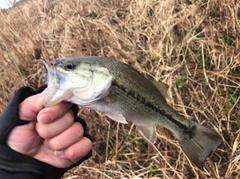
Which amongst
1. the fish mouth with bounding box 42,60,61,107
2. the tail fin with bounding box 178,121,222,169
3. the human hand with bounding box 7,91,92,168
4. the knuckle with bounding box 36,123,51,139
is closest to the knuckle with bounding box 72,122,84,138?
the human hand with bounding box 7,91,92,168

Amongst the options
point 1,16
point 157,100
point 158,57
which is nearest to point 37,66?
point 1,16

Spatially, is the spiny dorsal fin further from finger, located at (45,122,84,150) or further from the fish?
finger, located at (45,122,84,150)

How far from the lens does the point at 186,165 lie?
117 inches

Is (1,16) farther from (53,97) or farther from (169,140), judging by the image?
(53,97)

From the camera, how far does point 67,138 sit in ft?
5.38

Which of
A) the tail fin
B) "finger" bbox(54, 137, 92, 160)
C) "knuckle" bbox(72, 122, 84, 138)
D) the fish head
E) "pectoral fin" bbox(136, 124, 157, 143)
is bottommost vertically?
the tail fin

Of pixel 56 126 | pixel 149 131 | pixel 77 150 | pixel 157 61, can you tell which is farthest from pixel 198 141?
pixel 157 61

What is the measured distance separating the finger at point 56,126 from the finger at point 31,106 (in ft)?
0.21

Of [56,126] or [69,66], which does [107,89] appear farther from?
[56,126]

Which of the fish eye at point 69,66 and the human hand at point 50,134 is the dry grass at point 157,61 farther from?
the fish eye at point 69,66

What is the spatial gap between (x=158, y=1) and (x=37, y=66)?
169 cm

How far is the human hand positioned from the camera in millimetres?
1550

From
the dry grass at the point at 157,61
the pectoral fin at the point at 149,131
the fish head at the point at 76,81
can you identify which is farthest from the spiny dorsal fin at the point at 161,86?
the dry grass at the point at 157,61

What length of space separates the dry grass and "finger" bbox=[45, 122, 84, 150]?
1442 millimetres
